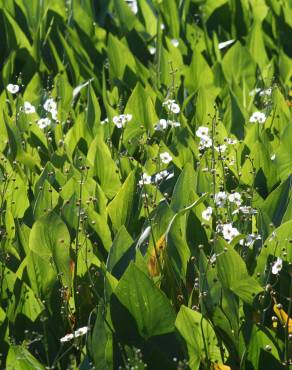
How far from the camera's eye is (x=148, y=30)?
16.6 feet

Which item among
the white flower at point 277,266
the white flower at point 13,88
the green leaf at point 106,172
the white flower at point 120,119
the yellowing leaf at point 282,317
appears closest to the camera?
the white flower at point 277,266

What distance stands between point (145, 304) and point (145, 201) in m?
0.43

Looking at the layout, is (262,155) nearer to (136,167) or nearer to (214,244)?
(136,167)

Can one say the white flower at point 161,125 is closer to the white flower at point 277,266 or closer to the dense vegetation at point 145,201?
the dense vegetation at point 145,201

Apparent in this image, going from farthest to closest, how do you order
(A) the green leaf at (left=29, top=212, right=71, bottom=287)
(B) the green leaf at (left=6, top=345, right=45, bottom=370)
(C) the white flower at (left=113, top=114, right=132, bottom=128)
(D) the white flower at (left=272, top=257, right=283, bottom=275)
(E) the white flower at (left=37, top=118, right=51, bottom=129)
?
(E) the white flower at (left=37, top=118, right=51, bottom=129) → (C) the white flower at (left=113, top=114, right=132, bottom=128) → (A) the green leaf at (left=29, top=212, right=71, bottom=287) → (D) the white flower at (left=272, top=257, right=283, bottom=275) → (B) the green leaf at (left=6, top=345, right=45, bottom=370)

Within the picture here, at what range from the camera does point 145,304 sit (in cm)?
252

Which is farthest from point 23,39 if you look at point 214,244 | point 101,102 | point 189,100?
point 214,244

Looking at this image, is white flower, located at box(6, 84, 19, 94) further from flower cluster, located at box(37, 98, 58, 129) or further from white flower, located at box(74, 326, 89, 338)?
white flower, located at box(74, 326, 89, 338)

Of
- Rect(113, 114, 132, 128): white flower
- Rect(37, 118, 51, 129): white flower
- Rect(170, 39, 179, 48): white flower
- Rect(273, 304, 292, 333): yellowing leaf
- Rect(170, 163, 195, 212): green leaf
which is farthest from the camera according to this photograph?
Rect(170, 39, 179, 48): white flower

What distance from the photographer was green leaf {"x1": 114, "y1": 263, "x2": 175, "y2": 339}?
2.50 m

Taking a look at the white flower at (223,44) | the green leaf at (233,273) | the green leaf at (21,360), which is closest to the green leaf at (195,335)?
the green leaf at (233,273)

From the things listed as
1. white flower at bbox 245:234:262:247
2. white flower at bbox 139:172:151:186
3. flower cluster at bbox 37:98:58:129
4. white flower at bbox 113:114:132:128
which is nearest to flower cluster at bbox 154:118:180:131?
white flower at bbox 113:114:132:128

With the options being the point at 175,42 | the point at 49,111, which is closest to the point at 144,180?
the point at 49,111

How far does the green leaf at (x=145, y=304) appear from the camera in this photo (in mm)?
2500
